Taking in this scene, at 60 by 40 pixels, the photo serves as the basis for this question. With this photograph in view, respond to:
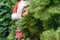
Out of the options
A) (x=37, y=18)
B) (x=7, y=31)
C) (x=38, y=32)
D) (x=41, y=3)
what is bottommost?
(x=7, y=31)

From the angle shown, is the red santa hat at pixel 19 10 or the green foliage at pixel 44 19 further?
the red santa hat at pixel 19 10

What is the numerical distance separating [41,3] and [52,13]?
154mm

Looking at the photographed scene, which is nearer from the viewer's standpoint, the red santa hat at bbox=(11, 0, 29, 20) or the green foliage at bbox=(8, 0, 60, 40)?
the green foliage at bbox=(8, 0, 60, 40)

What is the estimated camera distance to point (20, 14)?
8.93 ft

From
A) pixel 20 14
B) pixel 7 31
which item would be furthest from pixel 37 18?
pixel 7 31

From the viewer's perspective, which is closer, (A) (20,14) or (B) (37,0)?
(B) (37,0)

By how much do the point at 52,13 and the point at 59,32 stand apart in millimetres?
179

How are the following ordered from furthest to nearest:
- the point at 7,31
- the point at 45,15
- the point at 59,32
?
the point at 7,31 < the point at 45,15 < the point at 59,32

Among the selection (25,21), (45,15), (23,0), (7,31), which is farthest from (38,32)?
(7,31)

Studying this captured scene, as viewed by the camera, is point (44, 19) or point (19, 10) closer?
point (44, 19)

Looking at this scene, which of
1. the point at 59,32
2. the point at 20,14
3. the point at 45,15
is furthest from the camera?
the point at 20,14

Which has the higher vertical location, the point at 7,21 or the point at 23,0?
the point at 23,0

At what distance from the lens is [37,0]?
7.11ft

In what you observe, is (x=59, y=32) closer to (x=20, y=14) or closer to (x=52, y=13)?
(x=52, y=13)
